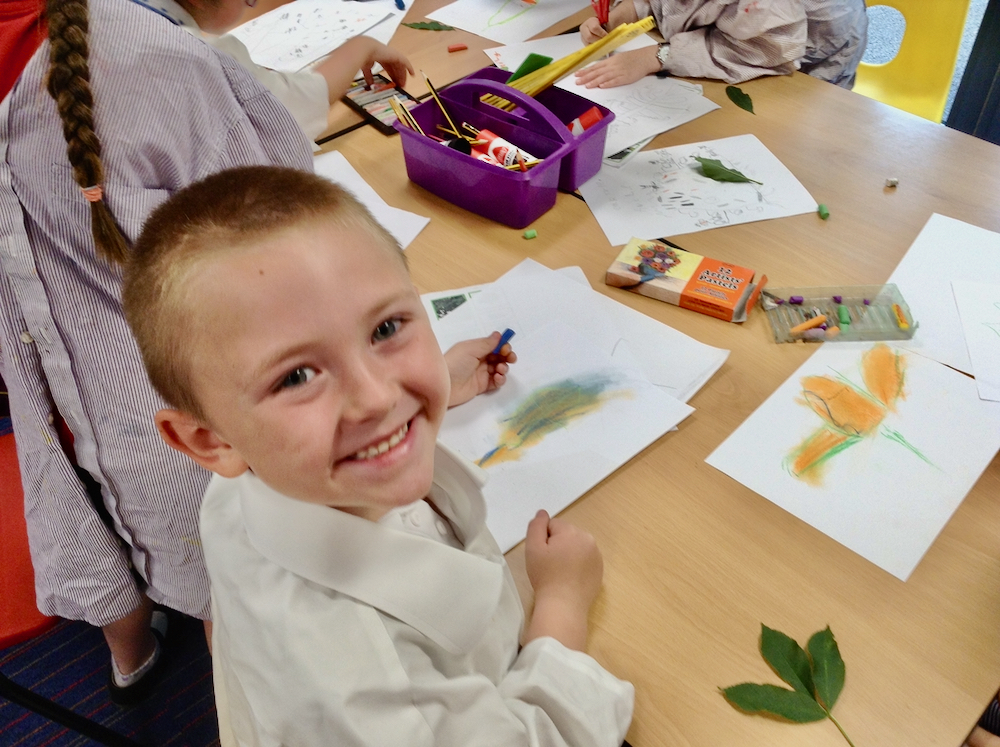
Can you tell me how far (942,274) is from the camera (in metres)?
0.91

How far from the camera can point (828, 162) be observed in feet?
3.67

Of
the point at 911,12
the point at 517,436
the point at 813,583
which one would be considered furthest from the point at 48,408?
the point at 911,12

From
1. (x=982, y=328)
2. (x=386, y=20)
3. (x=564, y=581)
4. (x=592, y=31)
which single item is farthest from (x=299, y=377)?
(x=386, y=20)

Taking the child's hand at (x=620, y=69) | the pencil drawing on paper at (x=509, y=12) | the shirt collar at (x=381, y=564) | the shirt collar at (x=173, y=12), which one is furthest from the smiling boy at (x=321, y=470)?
the pencil drawing on paper at (x=509, y=12)

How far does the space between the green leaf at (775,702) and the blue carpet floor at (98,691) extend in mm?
971

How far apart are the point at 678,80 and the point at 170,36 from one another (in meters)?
0.97

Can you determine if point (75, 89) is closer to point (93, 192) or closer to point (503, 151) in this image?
point (93, 192)

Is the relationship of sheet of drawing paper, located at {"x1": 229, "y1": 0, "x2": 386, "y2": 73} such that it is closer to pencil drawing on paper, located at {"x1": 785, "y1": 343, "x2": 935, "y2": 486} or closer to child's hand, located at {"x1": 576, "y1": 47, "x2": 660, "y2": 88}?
child's hand, located at {"x1": 576, "y1": 47, "x2": 660, "y2": 88}

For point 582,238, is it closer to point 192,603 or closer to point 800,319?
point 800,319

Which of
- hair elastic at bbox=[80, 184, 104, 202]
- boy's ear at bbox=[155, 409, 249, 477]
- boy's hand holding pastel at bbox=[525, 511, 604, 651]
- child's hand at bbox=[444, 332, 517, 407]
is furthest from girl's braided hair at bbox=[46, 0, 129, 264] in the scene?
boy's hand holding pastel at bbox=[525, 511, 604, 651]

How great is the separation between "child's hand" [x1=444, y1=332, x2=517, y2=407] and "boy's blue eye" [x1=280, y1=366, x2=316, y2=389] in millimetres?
333

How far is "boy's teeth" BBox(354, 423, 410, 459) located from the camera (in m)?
0.48

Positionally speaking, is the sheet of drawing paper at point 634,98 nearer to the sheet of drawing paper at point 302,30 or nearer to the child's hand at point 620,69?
the child's hand at point 620,69

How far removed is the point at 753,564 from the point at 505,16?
1.34 metres
